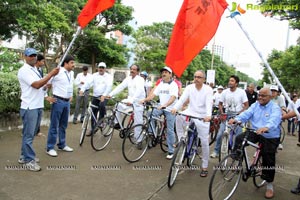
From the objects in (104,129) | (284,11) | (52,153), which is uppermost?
(284,11)

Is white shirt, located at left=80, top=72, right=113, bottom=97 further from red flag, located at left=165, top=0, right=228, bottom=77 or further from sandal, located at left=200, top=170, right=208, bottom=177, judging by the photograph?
red flag, located at left=165, top=0, right=228, bottom=77

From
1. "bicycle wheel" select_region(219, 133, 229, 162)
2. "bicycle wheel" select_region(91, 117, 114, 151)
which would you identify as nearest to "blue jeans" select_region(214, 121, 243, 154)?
"bicycle wheel" select_region(219, 133, 229, 162)

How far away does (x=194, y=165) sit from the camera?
5.67 metres

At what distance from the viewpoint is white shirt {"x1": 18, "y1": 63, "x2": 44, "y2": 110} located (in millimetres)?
4480

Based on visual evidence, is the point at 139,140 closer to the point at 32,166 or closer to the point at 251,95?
the point at 32,166

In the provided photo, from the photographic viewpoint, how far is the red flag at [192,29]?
3812 mm

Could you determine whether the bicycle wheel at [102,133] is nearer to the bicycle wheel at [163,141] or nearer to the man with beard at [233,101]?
the bicycle wheel at [163,141]

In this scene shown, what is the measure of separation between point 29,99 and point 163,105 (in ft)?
7.96

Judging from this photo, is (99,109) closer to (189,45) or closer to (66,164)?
(66,164)

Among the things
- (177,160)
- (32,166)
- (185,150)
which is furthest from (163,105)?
(32,166)

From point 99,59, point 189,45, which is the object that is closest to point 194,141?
point 189,45

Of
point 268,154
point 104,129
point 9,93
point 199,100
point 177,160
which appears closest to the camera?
point 268,154

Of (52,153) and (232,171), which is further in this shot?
(52,153)

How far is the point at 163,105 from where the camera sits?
18.2 feet
